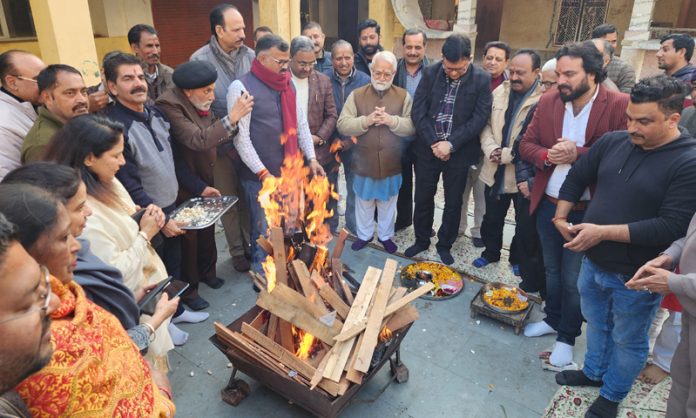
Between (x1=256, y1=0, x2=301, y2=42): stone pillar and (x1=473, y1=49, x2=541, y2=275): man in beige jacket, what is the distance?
6.78 meters

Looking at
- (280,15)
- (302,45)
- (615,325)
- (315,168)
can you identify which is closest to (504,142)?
(315,168)

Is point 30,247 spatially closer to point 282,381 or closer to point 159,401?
point 159,401

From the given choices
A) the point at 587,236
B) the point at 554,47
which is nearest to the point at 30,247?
the point at 587,236

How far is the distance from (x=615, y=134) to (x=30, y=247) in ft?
12.0

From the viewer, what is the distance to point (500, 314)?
443cm

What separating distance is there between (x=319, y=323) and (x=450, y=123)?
3.07 metres

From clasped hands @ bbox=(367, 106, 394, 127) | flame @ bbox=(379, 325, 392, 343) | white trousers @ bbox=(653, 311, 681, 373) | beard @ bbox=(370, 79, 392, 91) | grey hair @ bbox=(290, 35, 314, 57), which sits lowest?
white trousers @ bbox=(653, 311, 681, 373)

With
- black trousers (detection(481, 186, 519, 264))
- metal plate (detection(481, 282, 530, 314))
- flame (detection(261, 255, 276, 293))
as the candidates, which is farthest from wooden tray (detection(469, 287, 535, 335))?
flame (detection(261, 255, 276, 293))

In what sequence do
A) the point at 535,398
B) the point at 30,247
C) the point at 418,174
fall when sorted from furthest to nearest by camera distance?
the point at 418,174
the point at 535,398
the point at 30,247

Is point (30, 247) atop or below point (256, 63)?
below

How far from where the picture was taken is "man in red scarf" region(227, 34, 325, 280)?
181 inches

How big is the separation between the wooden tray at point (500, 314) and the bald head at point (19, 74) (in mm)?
4597

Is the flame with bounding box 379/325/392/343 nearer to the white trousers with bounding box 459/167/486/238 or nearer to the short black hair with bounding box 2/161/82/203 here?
the short black hair with bounding box 2/161/82/203

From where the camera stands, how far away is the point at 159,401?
200cm
